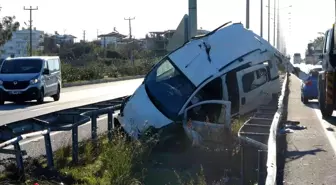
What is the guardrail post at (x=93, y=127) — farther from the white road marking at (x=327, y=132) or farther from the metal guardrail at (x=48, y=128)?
the white road marking at (x=327, y=132)

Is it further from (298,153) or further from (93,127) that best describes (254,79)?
(93,127)

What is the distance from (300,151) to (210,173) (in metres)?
2.48

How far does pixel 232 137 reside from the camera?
1068 cm

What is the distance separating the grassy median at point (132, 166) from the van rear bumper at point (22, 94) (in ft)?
46.8

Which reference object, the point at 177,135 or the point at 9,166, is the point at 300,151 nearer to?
the point at 177,135

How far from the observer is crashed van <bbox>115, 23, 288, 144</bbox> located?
10711 millimetres

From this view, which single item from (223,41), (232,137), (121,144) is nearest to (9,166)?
(121,144)

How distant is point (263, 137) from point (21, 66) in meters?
17.9

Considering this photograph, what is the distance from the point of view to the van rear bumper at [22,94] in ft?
79.5

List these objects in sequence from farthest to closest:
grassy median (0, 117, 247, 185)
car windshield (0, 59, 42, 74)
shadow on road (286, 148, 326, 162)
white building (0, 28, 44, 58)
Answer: white building (0, 28, 44, 58) < car windshield (0, 59, 42, 74) < shadow on road (286, 148, 326, 162) < grassy median (0, 117, 247, 185)

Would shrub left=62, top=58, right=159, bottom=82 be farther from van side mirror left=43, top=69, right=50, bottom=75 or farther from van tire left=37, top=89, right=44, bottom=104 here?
van tire left=37, top=89, right=44, bottom=104

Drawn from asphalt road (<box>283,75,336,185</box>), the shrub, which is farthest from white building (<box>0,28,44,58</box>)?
asphalt road (<box>283,75,336,185</box>)

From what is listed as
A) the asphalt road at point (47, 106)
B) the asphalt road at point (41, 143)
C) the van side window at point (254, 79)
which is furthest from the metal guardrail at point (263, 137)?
the asphalt road at point (47, 106)

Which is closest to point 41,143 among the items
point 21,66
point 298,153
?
point 298,153
